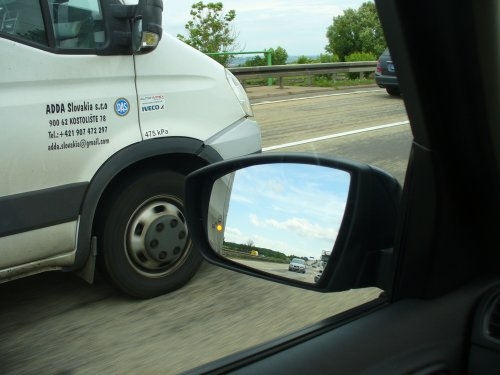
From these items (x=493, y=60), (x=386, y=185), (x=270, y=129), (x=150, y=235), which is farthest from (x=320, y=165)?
(x=270, y=129)

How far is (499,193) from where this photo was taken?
4.78 feet

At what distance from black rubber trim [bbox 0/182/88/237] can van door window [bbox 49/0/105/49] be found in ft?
2.32

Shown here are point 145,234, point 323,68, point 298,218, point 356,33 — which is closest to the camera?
point 298,218

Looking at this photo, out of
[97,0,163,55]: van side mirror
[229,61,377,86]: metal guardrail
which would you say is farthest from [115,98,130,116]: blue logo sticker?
[229,61,377,86]: metal guardrail

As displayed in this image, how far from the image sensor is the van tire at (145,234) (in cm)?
322

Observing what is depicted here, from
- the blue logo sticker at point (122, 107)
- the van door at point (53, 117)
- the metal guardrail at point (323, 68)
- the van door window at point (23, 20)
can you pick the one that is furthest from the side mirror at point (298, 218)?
the van door window at point (23, 20)

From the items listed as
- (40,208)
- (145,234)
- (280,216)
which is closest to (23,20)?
(40,208)

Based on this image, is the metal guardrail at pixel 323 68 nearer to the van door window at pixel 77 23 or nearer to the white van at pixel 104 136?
the white van at pixel 104 136

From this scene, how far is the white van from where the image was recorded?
2.72m

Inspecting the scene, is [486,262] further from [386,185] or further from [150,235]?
[150,235]

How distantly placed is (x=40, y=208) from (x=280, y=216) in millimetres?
1615

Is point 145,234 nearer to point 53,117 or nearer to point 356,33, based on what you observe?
point 53,117

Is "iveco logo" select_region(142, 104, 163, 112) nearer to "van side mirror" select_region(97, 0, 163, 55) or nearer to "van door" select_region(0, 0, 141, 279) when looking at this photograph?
"van door" select_region(0, 0, 141, 279)

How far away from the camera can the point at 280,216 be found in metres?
1.61
